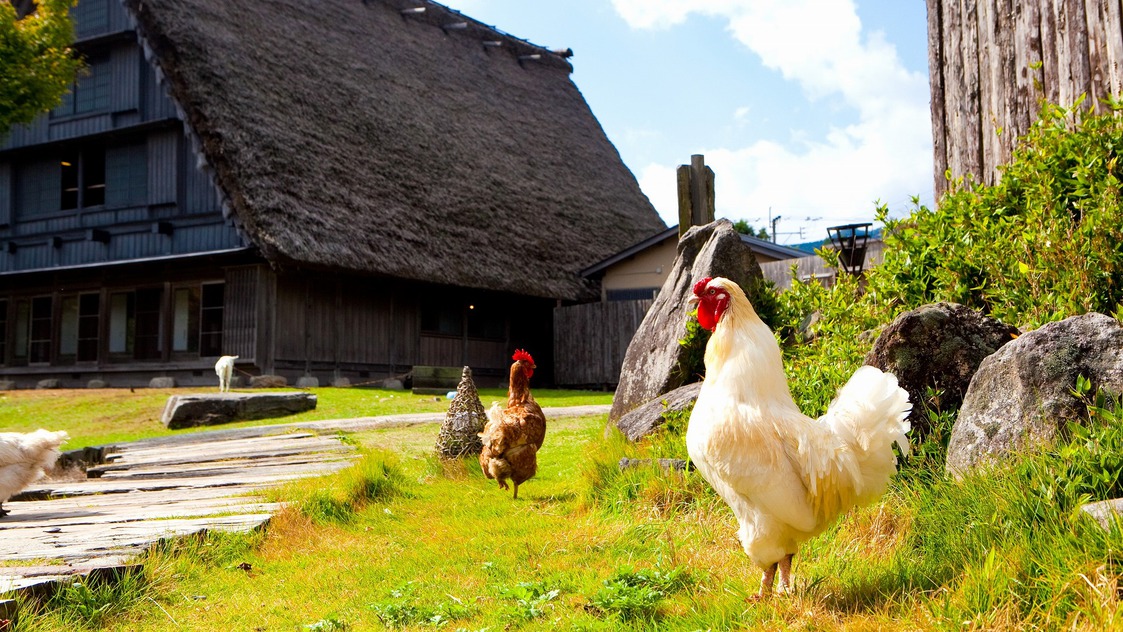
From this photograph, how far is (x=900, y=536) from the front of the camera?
14.7 feet

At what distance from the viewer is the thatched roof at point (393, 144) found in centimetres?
1917

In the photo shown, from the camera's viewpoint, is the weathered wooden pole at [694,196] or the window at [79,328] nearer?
the weathered wooden pole at [694,196]

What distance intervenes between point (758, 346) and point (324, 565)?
3.07 metres

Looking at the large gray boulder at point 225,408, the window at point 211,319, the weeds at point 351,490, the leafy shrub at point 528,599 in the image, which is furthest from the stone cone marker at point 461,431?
the window at point 211,319

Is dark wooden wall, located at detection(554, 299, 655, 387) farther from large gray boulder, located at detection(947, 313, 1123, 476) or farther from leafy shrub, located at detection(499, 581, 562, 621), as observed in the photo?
leafy shrub, located at detection(499, 581, 562, 621)

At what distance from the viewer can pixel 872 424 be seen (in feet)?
12.8

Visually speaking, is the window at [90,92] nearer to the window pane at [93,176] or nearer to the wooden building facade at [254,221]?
the wooden building facade at [254,221]

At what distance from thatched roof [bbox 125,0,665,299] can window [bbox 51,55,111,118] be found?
273cm

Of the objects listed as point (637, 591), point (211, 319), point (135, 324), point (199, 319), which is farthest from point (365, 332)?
point (637, 591)

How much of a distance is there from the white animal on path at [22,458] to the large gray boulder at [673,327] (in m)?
4.78

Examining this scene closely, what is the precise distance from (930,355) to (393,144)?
787 inches

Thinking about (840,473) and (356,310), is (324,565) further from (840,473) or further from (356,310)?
(356,310)

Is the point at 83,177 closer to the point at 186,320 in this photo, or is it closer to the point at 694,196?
the point at 186,320

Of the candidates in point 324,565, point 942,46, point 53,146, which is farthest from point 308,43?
point 324,565
